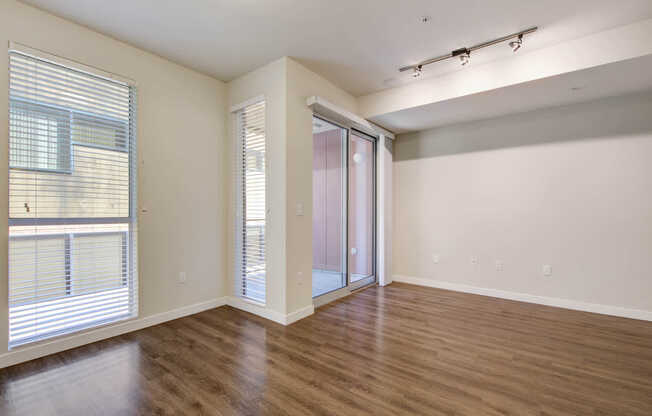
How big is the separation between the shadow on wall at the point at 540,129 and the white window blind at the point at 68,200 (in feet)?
13.0

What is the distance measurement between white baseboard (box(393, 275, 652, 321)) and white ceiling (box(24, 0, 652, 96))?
296 centimetres

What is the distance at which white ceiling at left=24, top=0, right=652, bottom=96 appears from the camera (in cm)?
240

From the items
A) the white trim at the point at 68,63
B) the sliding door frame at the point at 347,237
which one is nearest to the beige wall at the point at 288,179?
the sliding door frame at the point at 347,237

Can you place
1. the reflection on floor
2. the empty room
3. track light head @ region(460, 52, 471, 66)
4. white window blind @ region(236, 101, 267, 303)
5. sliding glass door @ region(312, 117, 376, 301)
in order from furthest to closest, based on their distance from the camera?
sliding glass door @ region(312, 117, 376, 301)
the reflection on floor
white window blind @ region(236, 101, 267, 303)
track light head @ region(460, 52, 471, 66)
the empty room

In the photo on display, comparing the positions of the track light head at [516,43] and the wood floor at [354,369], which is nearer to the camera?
the wood floor at [354,369]

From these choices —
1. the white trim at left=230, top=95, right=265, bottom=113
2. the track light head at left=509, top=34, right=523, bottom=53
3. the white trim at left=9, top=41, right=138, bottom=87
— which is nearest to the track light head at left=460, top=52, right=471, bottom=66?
the track light head at left=509, top=34, right=523, bottom=53

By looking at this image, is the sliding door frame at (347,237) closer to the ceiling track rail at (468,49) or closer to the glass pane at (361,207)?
the glass pane at (361,207)

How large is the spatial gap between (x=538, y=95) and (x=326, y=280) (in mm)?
3375

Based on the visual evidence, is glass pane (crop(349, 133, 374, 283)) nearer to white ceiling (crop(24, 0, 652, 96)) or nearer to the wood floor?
the wood floor

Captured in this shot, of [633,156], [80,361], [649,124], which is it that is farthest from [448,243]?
[80,361]

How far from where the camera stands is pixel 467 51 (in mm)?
2947

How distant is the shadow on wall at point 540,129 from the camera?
341 centimetres

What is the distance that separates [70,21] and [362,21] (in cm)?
250

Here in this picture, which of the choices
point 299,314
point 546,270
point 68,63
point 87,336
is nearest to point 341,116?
point 299,314
